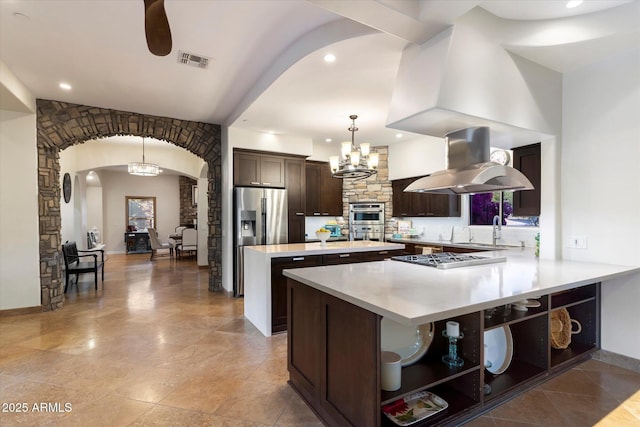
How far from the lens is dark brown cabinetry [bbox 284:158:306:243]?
5.67 m

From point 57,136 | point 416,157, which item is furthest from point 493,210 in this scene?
point 57,136

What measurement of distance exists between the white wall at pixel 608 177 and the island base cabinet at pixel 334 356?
252 cm

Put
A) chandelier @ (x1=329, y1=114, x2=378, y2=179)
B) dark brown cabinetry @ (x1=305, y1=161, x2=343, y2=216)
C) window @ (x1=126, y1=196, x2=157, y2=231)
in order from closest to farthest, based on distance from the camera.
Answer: chandelier @ (x1=329, y1=114, x2=378, y2=179), dark brown cabinetry @ (x1=305, y1=161, x2=343, y2=216), window @ (x1=126, y1=196, x2=157, y2=231)

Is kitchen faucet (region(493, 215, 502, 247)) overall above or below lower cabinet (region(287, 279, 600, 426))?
above

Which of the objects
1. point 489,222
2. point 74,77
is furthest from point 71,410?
point 489,222

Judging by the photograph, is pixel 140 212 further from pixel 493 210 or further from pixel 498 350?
pixel 498 350

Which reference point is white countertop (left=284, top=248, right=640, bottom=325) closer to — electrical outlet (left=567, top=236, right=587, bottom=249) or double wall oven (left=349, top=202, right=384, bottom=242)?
electrical outlet (left=567, top=236, right=587, bottom=249)

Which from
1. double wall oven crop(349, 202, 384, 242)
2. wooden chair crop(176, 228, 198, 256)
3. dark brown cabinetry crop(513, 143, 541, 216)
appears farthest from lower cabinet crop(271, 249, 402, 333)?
wooden chair crop(176, 228, 198, 256)

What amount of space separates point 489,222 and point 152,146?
767 cm

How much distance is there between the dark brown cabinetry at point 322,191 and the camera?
6.56m

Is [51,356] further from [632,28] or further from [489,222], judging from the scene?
[489,222]

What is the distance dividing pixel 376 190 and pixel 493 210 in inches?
92.4

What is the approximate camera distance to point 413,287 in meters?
1.81

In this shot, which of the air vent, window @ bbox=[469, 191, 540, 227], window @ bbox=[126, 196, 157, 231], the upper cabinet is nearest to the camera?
the air vent
